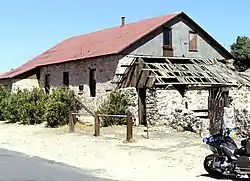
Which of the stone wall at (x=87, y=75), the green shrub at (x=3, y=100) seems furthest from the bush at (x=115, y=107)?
the green shrub at (x=3, y=100)

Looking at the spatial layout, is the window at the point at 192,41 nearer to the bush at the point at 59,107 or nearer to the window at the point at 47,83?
the bush at the point at 59,107

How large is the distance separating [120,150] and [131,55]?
1253 cm

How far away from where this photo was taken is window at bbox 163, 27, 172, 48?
30.7m

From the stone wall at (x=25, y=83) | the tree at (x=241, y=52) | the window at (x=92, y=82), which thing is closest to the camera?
the window at (x=92, y=82)

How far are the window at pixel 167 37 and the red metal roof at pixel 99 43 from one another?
2.23ft

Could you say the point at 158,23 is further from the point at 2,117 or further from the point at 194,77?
the point at 2,117

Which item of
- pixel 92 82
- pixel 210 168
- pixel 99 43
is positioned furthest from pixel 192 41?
pixel 210 168

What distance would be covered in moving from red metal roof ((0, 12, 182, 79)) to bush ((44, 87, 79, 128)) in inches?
152

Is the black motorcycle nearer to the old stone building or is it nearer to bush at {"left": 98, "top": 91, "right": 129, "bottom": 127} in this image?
the old stone building

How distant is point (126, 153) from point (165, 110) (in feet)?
30.7

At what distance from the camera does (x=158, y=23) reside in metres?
30.5

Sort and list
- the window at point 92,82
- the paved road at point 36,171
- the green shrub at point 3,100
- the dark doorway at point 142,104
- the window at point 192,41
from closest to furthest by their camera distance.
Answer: the paved road at point 36,171, the dark doorway at point 142,104, the window at point 92,82, the window at point 192,41, the green shrub at point 3,100

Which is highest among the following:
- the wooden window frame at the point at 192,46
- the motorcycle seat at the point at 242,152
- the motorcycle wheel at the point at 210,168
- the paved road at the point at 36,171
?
the wooden window frame at the point at 192,46

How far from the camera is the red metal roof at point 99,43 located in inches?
1170
